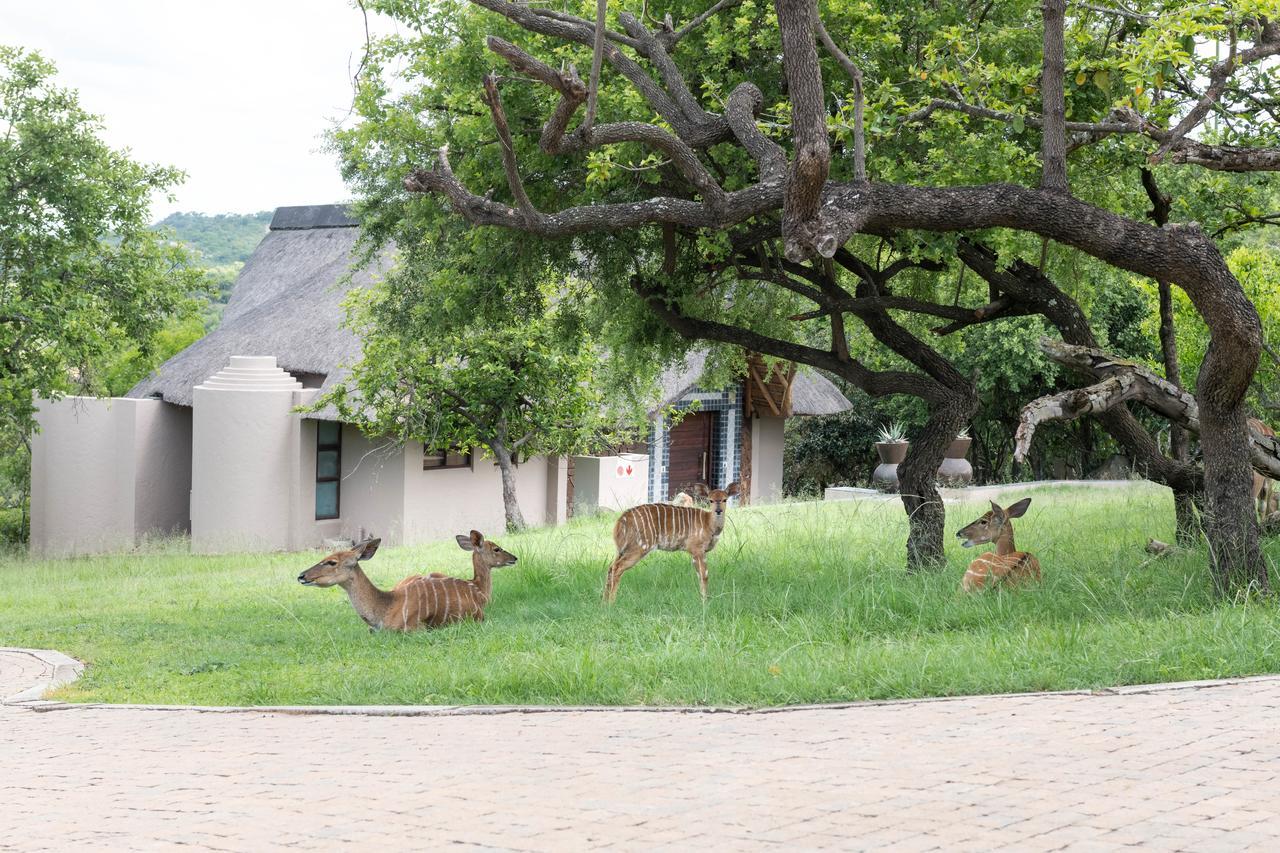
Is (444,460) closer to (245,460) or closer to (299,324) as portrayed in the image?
(245,460)

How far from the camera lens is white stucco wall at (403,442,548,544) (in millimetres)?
24422

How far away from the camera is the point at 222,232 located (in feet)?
247

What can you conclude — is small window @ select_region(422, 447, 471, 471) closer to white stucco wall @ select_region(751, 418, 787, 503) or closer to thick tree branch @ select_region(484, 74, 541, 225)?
white stucco wall @ select_region(751, 418, 787, 503)

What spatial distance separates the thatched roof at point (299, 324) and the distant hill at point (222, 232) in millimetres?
35887

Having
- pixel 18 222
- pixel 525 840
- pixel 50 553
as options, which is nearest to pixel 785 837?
pixel 525 840

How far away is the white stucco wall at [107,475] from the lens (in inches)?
1068

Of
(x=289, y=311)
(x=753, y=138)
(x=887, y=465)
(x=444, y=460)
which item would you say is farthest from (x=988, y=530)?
(x=289, y=311)

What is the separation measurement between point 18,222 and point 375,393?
6.30m

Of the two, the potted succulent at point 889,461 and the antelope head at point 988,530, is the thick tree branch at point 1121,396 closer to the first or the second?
the antelope head at point 988,530

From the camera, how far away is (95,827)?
521cm

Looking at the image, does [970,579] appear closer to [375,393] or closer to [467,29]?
[467,29]

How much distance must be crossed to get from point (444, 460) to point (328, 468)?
2242 millimetres

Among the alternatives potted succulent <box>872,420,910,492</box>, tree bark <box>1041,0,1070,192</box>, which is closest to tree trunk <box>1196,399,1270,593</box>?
tree bark <box>1041,0,1070,192</box>

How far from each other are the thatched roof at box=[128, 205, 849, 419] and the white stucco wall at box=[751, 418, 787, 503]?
86 centimetres
